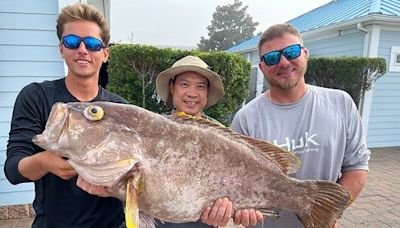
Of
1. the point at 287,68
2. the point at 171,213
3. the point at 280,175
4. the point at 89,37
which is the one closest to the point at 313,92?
the point at 287,68

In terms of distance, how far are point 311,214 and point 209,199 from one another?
2.19ft

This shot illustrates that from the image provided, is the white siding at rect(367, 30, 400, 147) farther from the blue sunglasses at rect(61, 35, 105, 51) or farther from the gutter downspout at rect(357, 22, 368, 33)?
the blue sunglasses at rect(61, 35, 105, 51)

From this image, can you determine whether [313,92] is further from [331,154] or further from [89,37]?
[89,37]

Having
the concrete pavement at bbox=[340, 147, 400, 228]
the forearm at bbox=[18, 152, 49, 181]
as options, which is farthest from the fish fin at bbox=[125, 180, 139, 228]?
the concrete pavement at bbox=[340, 147, 400, 228]

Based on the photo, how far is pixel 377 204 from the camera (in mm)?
5445

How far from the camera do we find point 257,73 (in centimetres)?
1196

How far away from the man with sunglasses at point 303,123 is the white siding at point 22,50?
125 inches

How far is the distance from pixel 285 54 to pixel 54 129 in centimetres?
159

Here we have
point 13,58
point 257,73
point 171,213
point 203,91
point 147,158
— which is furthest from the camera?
point 257,73

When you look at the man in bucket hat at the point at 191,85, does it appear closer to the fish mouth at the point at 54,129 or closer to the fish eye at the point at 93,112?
the fish eye at the point at 93,112

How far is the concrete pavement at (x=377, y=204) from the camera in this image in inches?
183

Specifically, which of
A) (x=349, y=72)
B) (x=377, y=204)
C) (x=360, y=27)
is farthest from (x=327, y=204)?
(x=360, y=27)

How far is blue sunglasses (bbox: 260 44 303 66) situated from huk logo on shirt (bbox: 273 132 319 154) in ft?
1.82

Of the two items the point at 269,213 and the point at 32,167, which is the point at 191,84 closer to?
the point at 269,213
